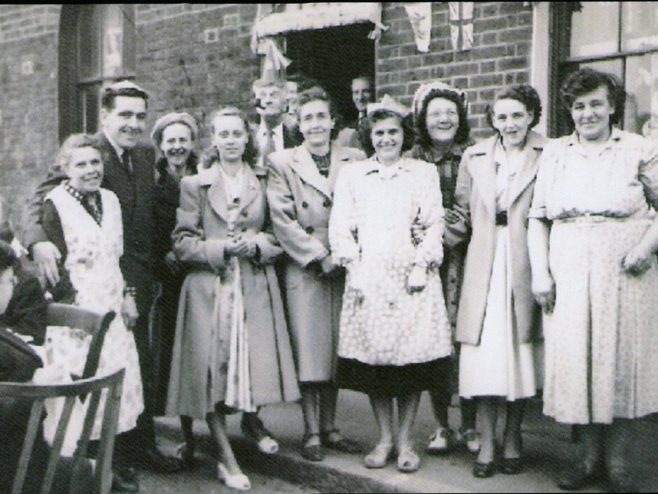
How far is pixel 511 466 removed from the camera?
4.09 m

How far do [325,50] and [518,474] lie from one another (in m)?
3.98

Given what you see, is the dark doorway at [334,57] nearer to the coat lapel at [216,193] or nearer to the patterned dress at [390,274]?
the coat lapel at [216,193]

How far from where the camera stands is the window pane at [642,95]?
510cm

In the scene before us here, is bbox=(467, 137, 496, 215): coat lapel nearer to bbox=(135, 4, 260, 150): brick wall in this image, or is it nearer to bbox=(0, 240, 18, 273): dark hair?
bbox=(0, 240, 18, 273): dark hair

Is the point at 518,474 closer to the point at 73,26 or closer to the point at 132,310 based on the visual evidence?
the point at 132,310

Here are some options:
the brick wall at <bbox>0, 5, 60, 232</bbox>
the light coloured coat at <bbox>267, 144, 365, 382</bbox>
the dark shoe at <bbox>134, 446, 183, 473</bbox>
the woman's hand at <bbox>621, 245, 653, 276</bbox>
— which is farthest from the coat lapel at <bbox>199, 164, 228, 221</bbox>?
the brick wall at <bbox>0, 5, 60, 232</bbox>

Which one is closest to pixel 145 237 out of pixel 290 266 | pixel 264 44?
pixel 290 266

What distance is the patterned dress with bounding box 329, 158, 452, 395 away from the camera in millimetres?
4141

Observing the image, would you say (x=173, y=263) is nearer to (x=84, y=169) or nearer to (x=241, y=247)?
(x=241, y=247)

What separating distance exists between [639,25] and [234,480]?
330 centimetres

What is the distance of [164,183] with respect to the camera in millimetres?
4934

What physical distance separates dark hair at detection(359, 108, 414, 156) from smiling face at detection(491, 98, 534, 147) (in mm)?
420

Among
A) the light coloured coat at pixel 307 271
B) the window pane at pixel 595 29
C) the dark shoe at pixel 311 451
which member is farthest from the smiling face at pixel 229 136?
the window pane at pixel 595 29

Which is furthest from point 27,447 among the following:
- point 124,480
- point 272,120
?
point 272,120
